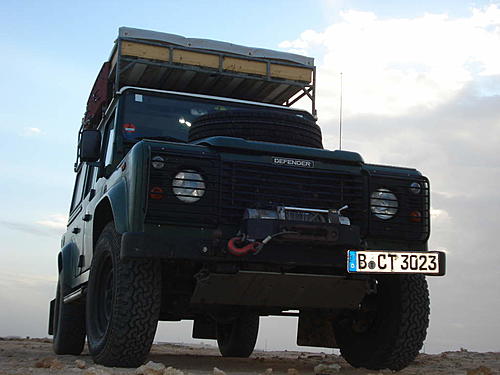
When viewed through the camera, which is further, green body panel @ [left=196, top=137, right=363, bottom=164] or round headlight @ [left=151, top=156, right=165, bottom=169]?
green body panel @ [left=196, top=137, right=363, bottom=164]

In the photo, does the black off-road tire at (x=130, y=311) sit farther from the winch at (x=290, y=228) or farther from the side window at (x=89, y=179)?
the side window at (x=89, y=179)

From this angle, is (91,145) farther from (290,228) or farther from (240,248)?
(290,228)

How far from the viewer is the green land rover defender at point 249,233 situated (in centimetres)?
486

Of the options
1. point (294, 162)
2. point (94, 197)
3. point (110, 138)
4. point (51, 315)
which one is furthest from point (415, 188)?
point (51, 315)

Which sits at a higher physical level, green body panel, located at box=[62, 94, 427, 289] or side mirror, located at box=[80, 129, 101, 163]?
side mirror, located at box=[80, 129, 101, 163]

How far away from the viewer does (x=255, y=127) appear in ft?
18.7

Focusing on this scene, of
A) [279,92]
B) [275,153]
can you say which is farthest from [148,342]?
[279,92]

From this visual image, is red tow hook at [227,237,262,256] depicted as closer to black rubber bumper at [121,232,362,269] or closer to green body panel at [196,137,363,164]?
black rubber bumper at [121,232,362,269]

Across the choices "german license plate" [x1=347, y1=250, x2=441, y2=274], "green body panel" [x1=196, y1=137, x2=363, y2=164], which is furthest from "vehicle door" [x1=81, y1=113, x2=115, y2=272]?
"german license plate" [x1=347, y1=250, x2=441, y2=274]

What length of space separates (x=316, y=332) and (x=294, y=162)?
190 cm

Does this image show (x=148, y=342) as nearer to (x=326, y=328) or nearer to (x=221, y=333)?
(x=326, y=328)

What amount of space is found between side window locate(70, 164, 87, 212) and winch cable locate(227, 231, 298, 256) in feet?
13.5

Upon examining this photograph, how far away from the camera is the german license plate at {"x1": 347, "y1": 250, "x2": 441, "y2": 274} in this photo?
4953 millimetres

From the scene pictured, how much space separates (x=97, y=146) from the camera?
255 inches
